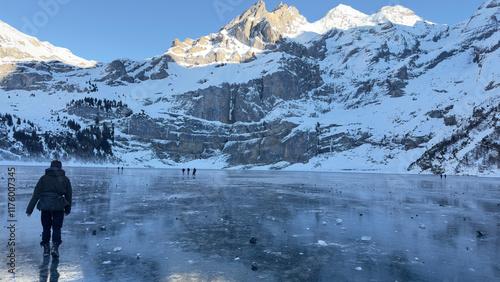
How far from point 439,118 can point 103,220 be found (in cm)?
14540

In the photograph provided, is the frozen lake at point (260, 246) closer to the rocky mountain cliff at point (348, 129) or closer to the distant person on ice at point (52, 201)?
the distant person on ice at point (52, 201)

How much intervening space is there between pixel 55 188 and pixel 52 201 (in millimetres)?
400

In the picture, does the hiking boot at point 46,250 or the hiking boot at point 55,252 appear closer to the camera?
the hiking boot at point 55,252

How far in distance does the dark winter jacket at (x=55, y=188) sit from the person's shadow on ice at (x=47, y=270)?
152cm

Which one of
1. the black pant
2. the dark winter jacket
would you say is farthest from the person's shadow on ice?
the dark winter jacket

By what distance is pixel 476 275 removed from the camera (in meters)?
7.89

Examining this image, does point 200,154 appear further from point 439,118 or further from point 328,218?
point 328,218

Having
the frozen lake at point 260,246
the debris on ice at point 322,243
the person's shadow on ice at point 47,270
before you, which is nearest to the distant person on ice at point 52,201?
the person's shadow on ice at point 47,270

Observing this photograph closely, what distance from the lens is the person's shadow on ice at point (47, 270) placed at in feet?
23.6

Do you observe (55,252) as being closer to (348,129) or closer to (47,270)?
(47,270)

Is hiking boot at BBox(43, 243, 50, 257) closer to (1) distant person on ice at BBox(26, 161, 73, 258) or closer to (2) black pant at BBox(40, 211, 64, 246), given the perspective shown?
(1) distant person on ice at BBox(26, 161, 73, 258)

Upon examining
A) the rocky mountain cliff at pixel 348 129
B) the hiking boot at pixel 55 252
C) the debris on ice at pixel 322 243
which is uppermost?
the rocky mountain cliff at pixel 348 129

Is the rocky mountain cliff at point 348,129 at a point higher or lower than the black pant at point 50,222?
higher

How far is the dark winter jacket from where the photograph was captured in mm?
9117
